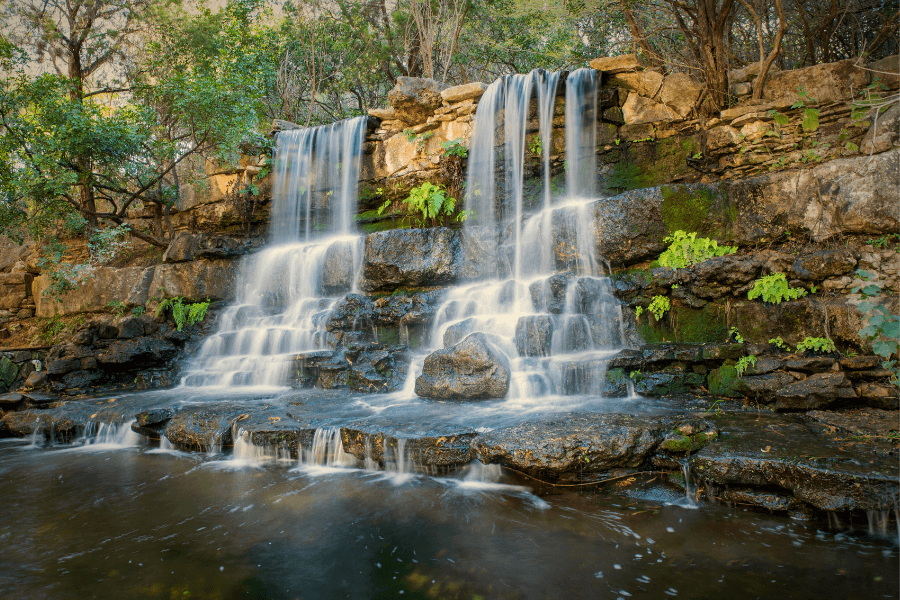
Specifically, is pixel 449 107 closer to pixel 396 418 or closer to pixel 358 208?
pixel 358 208

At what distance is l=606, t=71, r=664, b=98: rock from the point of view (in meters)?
9.90

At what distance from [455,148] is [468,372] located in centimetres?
642

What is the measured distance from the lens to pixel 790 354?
618 centimetres

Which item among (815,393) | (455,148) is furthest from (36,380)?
(815,393)

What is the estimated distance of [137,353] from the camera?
9820mm

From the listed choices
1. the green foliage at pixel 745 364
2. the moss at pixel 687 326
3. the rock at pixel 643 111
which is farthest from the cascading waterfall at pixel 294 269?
the green foliage at pixel 745 364

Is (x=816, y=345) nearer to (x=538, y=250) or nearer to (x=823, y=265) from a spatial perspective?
(x=823, y=265)

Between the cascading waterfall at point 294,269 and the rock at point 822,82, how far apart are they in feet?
28.8

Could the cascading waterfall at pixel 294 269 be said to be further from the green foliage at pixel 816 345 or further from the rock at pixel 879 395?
the rock at pixel 879 395

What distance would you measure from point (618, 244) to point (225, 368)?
801cm

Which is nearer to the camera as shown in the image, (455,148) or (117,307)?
(455,148)

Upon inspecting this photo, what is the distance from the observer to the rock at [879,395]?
5.12 metres

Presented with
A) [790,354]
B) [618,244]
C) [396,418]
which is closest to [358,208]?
[618,244]

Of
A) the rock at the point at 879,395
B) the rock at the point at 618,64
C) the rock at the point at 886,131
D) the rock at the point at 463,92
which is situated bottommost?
the rock at the point at 879,395
